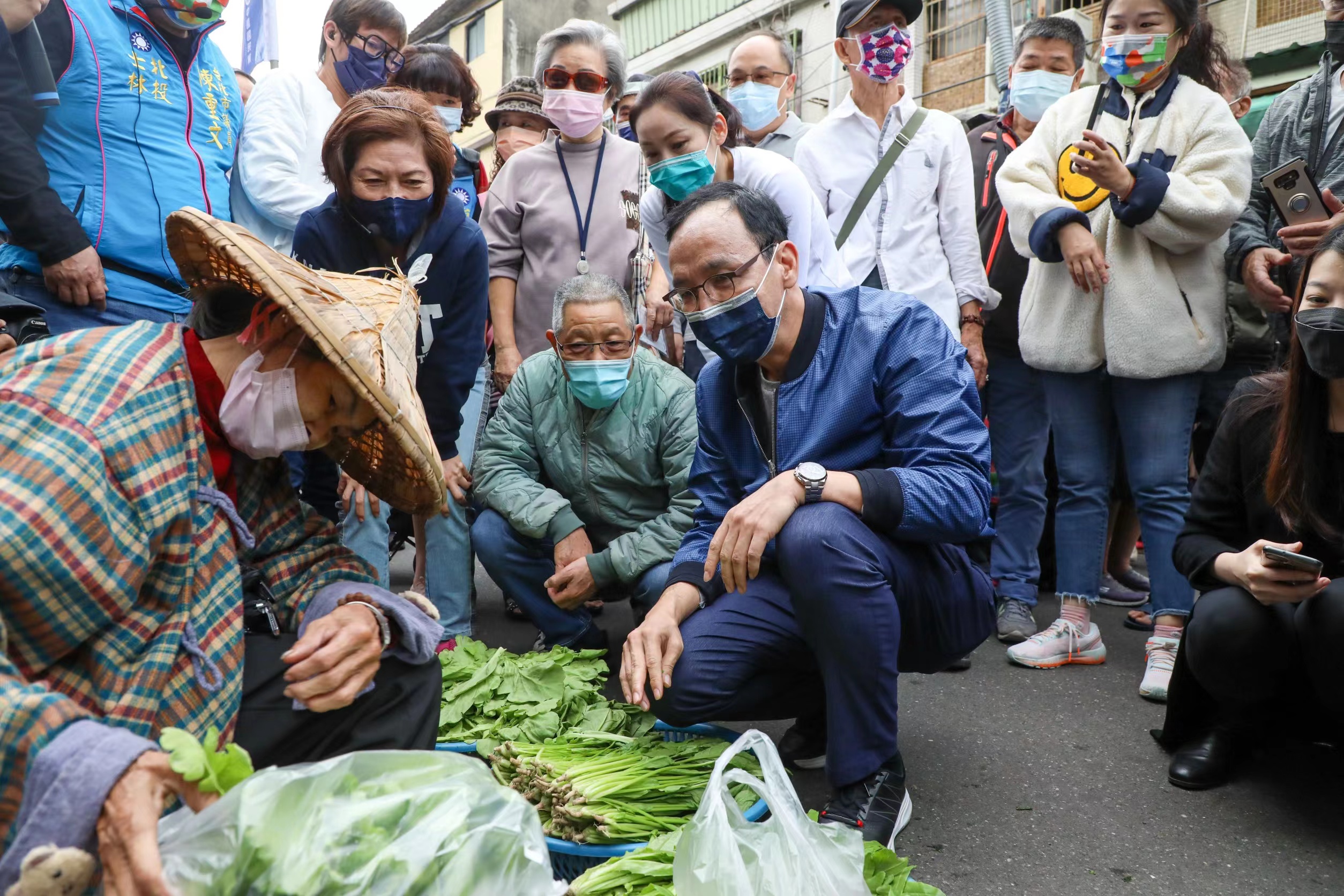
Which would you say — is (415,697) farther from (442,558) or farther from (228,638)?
(442,558)

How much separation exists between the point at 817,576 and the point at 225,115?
2.75m

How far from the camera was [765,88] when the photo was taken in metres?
5.24

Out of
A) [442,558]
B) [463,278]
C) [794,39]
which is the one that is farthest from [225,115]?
[794,39]

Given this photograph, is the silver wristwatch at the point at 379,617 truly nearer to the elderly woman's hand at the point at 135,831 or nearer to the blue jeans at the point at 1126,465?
the elderly woman's hand at the point at 135,831

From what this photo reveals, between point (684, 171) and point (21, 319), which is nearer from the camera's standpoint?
point (21, 319)

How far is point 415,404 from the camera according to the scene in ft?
7.12

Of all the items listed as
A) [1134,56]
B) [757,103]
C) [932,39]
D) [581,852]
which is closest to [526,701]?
[581,852]

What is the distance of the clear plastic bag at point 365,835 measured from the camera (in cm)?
143

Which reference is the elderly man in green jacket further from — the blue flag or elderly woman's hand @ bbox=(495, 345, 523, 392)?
the blue flag

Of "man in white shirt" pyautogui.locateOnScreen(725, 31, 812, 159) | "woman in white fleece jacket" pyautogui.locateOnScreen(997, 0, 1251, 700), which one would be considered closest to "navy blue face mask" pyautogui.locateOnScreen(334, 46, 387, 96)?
"man in white shirt" pyautogui.locateOnScreen(725, 31, 812, 159)

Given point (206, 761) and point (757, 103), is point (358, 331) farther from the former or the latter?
point (757, 103)

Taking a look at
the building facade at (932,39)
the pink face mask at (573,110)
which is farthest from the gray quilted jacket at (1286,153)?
the building facade at (932,39)

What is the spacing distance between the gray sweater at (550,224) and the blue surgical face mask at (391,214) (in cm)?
108

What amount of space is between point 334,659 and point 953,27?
58.2 feet
